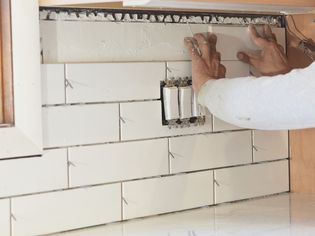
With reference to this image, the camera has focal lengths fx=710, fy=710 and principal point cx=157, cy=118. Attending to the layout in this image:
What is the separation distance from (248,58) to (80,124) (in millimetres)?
505

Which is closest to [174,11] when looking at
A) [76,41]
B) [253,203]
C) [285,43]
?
[76,41]

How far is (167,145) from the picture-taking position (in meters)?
1.59

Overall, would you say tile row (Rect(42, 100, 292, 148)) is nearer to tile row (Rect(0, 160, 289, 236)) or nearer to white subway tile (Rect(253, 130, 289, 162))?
tile row (Rect(0, 160, 289, 236))

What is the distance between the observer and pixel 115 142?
1495mm

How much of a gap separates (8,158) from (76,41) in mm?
279

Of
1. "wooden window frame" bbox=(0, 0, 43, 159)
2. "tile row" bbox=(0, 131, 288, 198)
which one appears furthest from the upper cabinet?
"tile row" bbox=(0, 131, 288, 198)

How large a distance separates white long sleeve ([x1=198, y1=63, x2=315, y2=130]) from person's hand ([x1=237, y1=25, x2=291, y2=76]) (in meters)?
A: 0.20

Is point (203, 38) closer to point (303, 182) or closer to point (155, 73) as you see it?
point (155, 73)

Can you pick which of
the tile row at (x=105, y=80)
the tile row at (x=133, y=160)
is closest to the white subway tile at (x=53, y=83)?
the tile row at (x=105, y=80)

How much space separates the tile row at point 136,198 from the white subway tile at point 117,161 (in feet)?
0.06

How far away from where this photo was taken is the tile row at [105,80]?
1405 mm

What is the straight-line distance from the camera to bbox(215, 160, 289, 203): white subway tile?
5.61ft

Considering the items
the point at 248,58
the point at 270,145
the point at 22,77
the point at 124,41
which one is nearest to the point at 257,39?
the point at 248,58

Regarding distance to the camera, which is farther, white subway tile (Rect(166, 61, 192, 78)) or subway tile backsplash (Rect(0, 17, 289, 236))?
white subway tile (Rect(166, 61, 192, 78))
